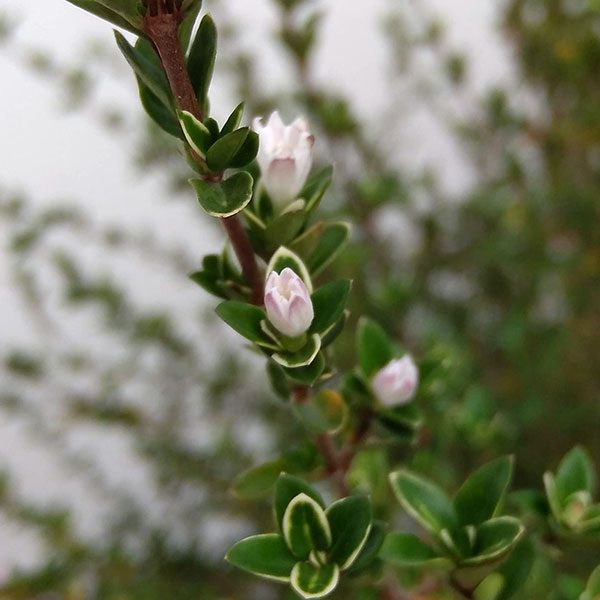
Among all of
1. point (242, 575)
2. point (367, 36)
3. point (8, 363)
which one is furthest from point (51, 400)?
point (367, 36)

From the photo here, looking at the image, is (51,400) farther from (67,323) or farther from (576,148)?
(576,148)

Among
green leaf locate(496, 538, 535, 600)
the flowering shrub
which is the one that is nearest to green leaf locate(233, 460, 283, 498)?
the flowering shrub

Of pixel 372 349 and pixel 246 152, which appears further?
pixel 372 349

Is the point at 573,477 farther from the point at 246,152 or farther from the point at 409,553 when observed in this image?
the point at 246,152

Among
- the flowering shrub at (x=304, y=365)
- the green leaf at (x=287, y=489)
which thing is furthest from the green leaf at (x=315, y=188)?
the green leaf at (x=287, y=489)

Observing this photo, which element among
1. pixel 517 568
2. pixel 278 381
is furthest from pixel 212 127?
pixel 517 568
